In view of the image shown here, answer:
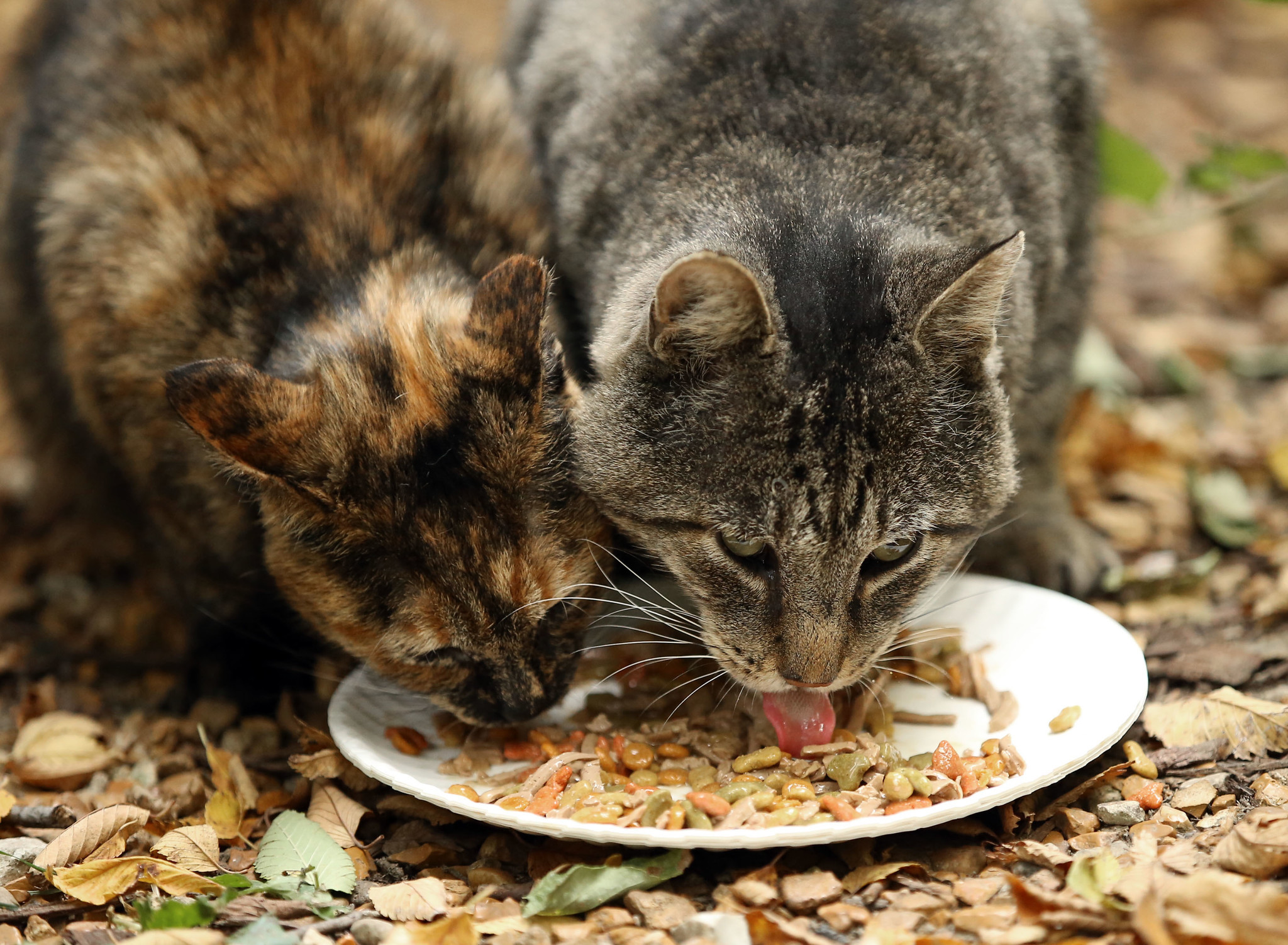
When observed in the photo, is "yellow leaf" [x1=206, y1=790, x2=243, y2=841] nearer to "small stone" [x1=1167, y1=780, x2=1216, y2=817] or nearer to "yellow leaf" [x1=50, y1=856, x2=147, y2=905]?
"yellow leaf" [x1=50, y1=856, x2=147, y2=905]

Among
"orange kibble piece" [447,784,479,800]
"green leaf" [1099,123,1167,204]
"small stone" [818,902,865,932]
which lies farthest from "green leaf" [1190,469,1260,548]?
"orange kibble piece" [447,784,479,800]

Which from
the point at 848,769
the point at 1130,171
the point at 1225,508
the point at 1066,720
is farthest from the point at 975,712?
the point at 1130,171

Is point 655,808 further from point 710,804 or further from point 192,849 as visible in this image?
point 192,849

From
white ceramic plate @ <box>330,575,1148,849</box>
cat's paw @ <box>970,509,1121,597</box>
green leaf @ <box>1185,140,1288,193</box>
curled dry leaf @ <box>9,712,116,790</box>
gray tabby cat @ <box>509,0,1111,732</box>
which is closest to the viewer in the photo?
white ceramic plate @ <box>330,575,1148,849</box>

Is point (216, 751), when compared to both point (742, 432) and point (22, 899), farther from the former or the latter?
point (742, 432)

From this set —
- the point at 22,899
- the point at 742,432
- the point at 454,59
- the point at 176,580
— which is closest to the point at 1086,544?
the point at 742,432

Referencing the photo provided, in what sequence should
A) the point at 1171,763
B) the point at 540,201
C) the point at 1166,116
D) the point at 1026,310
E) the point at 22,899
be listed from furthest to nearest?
1. the point at 1166,116
2. the point at 540,201
3. the point at 1026,310
4. the point at 1171,763
5. the point at 22,899

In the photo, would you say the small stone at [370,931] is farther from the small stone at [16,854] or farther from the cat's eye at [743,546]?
the cat's eye at [743,546]
